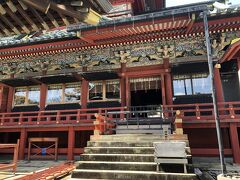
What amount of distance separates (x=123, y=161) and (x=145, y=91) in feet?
31.8

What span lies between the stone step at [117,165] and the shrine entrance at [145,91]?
6.58m

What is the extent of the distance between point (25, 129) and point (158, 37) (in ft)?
30.5

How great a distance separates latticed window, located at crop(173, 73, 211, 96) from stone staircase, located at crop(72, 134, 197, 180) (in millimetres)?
4648

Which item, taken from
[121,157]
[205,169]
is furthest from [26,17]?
[205,169]

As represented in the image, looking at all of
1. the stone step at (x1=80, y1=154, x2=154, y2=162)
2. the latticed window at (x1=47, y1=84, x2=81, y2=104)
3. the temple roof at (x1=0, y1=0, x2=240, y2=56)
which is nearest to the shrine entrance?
the temple roof at (x1=0, y1=0, x2=240, y2=56)

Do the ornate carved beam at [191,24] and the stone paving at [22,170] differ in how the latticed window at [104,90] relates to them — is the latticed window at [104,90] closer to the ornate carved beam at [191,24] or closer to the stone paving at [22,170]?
the stone paving at [22,170]

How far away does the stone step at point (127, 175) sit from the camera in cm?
572

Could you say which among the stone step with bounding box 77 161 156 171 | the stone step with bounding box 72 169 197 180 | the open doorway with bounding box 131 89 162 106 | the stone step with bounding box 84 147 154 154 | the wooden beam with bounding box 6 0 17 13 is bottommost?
the stone step with bounding box 72 169 197 180

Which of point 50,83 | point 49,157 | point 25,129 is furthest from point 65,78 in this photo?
point 49,157

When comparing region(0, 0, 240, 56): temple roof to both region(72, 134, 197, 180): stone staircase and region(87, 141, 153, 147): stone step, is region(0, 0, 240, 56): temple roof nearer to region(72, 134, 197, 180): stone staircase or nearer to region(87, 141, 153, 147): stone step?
region(72, 134, 197, 180): stone staircase

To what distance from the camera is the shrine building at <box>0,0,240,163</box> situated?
10.1 m

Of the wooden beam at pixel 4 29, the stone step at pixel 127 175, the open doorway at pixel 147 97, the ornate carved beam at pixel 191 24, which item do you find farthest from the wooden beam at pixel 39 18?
the open doorway at pixel 147 97

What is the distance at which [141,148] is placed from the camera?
285 inches

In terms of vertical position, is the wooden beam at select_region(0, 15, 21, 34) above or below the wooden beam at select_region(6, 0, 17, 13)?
below
